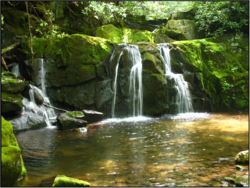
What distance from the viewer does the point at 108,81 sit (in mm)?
10945

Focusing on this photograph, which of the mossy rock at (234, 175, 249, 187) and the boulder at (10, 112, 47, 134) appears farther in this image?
the boulder at (10, 112, 47, 134)

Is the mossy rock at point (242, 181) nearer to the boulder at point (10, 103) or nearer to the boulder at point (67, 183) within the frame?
the boulder at point (67, 183)

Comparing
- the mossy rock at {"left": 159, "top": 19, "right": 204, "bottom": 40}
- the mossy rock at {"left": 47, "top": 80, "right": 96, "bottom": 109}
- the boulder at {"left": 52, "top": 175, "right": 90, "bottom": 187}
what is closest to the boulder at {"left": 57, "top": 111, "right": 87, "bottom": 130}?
the mossy rock at {"left": 47, "top": 80, "right": 96, "bottom": 109}

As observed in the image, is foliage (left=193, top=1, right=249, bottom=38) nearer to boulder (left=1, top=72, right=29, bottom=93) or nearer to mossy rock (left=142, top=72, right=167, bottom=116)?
mossy rock (left=142, top=72, right=167, bottom=116)

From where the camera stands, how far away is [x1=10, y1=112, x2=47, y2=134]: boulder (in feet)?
25.6

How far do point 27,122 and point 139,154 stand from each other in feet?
17.5

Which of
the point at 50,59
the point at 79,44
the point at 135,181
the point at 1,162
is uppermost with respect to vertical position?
the point at 79,44

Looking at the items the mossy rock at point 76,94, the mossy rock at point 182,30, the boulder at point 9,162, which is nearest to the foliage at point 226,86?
the mossy rock at point 182,30

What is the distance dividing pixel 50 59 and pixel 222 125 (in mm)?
8959

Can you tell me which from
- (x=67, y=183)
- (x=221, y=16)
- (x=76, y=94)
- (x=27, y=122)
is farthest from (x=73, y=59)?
(x=221, y=16)

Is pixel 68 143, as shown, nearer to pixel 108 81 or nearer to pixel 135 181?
pixel 135 181

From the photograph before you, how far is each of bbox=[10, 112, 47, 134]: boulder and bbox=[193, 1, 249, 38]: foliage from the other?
12.3 meters

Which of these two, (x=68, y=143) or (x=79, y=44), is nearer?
(x=68, y=143)

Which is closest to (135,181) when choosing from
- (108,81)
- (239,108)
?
(108,81)
